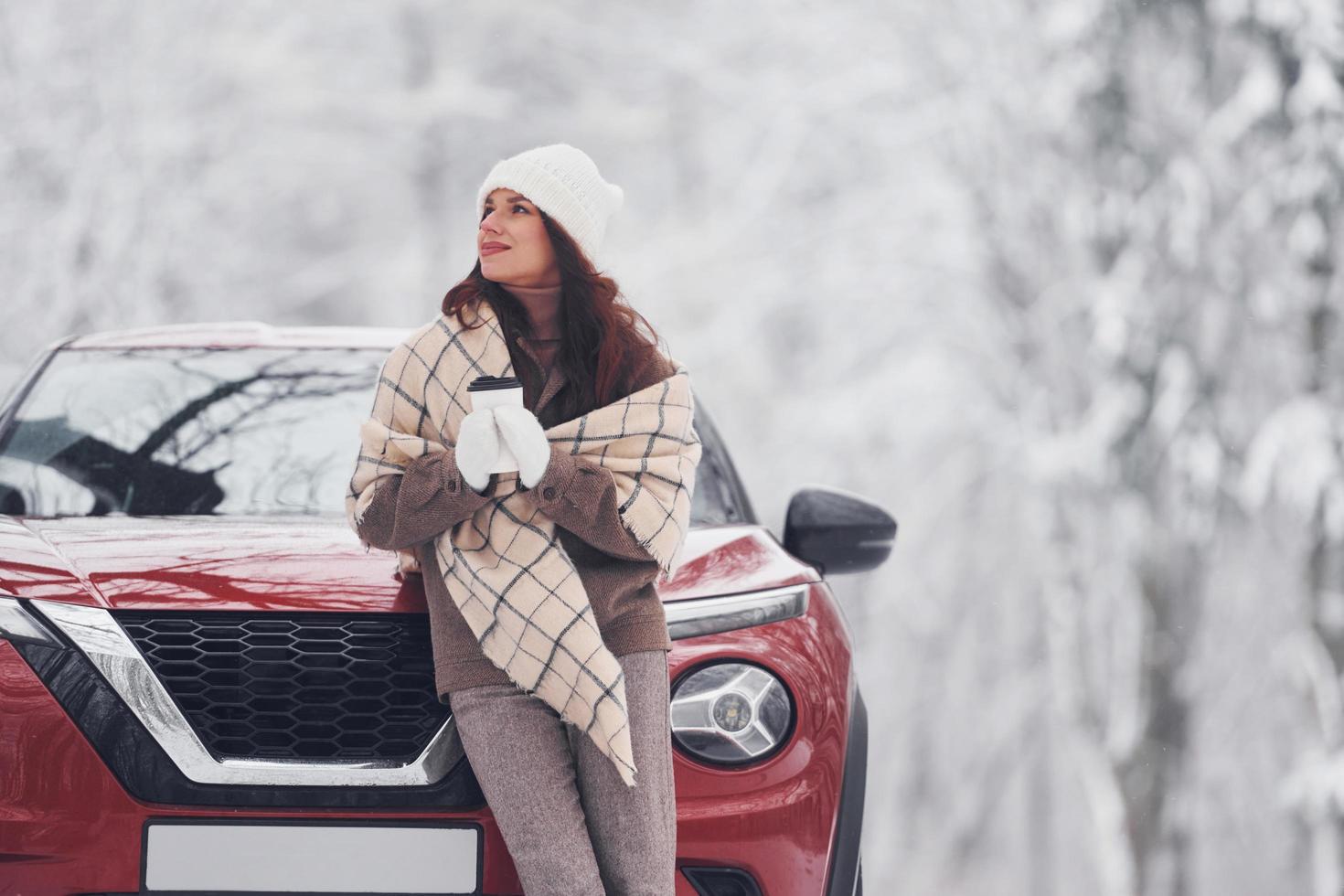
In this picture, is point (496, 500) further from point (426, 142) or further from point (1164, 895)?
point (426, 142)

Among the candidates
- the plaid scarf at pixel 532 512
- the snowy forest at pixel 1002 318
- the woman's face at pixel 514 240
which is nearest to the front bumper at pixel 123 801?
the plaid scarf at pixel 532 512

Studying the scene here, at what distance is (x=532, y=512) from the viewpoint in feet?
8.55

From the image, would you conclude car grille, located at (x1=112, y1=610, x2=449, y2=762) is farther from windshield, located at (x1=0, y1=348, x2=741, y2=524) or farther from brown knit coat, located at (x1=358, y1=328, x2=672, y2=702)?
windshield, located at (x1=0, y1=348, x2=741, y2=524)

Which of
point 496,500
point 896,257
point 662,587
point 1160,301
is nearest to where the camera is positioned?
point 496,500

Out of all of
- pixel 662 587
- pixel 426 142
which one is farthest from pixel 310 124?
pixel 662 587

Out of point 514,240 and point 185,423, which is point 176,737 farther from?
point 185,423

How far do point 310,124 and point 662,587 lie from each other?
706 inches

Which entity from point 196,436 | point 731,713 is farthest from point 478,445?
point 196,436

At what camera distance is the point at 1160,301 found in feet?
32.4

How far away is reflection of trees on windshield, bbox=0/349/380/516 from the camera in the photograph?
3475 mm

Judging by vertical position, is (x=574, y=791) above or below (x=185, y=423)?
below

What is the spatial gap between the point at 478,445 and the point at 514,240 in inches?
16.6

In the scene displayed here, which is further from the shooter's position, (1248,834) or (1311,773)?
(1248,834)

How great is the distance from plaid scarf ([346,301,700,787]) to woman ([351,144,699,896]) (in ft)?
0.08
